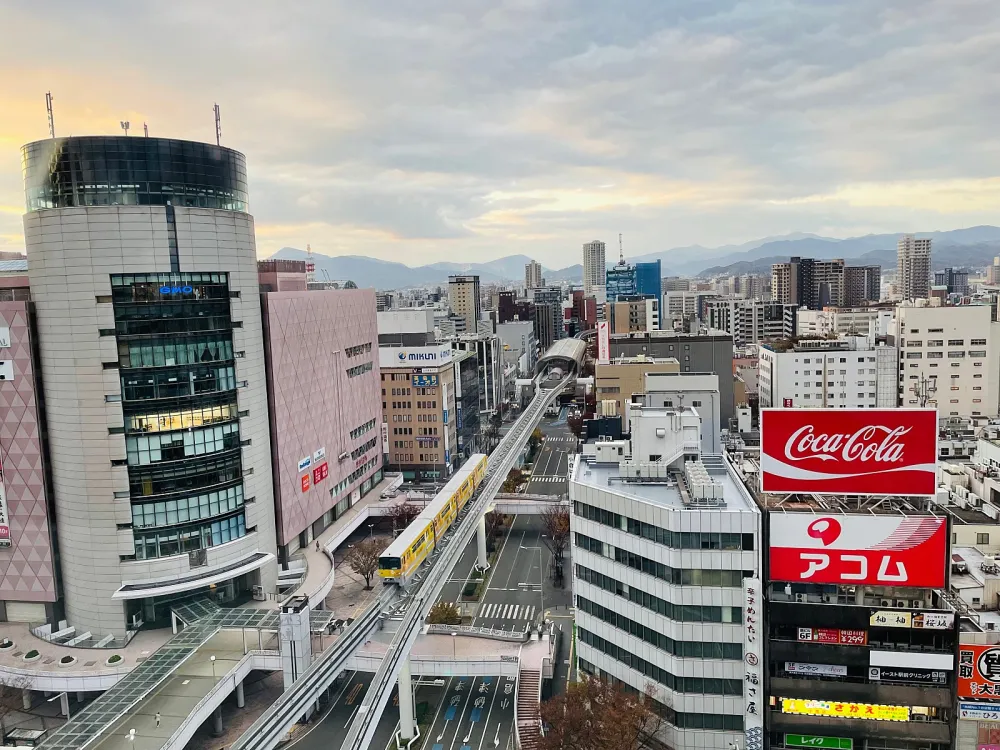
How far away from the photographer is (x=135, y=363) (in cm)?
4575

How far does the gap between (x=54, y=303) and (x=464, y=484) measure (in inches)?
1385

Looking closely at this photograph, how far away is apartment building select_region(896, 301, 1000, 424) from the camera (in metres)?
93.9

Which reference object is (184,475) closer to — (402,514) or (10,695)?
(10,695)

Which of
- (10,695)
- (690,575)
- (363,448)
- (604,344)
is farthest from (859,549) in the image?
(604,344)

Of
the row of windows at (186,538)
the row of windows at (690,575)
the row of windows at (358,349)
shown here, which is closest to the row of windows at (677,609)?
the row of windows at (690,575)

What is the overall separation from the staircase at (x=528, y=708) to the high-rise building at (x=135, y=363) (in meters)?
21.4

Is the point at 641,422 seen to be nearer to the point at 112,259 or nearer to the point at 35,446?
the point at 112,259

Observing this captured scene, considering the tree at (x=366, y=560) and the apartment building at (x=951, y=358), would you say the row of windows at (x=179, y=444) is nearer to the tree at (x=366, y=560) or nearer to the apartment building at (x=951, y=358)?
the tree at (x=366, y=560)

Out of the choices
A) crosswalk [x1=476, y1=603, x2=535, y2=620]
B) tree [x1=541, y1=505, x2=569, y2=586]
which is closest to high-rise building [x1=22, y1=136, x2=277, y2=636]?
crosswalk [x1=476, y1=603, x2=535, y2=620]

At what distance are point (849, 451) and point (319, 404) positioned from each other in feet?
147

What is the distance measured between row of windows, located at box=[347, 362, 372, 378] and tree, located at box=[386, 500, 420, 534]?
1396 cm

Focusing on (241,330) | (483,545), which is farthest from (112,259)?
(483,545)

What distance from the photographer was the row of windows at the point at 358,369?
234ft

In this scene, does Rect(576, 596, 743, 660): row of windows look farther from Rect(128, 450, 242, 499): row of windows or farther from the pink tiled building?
the pink tiled building
